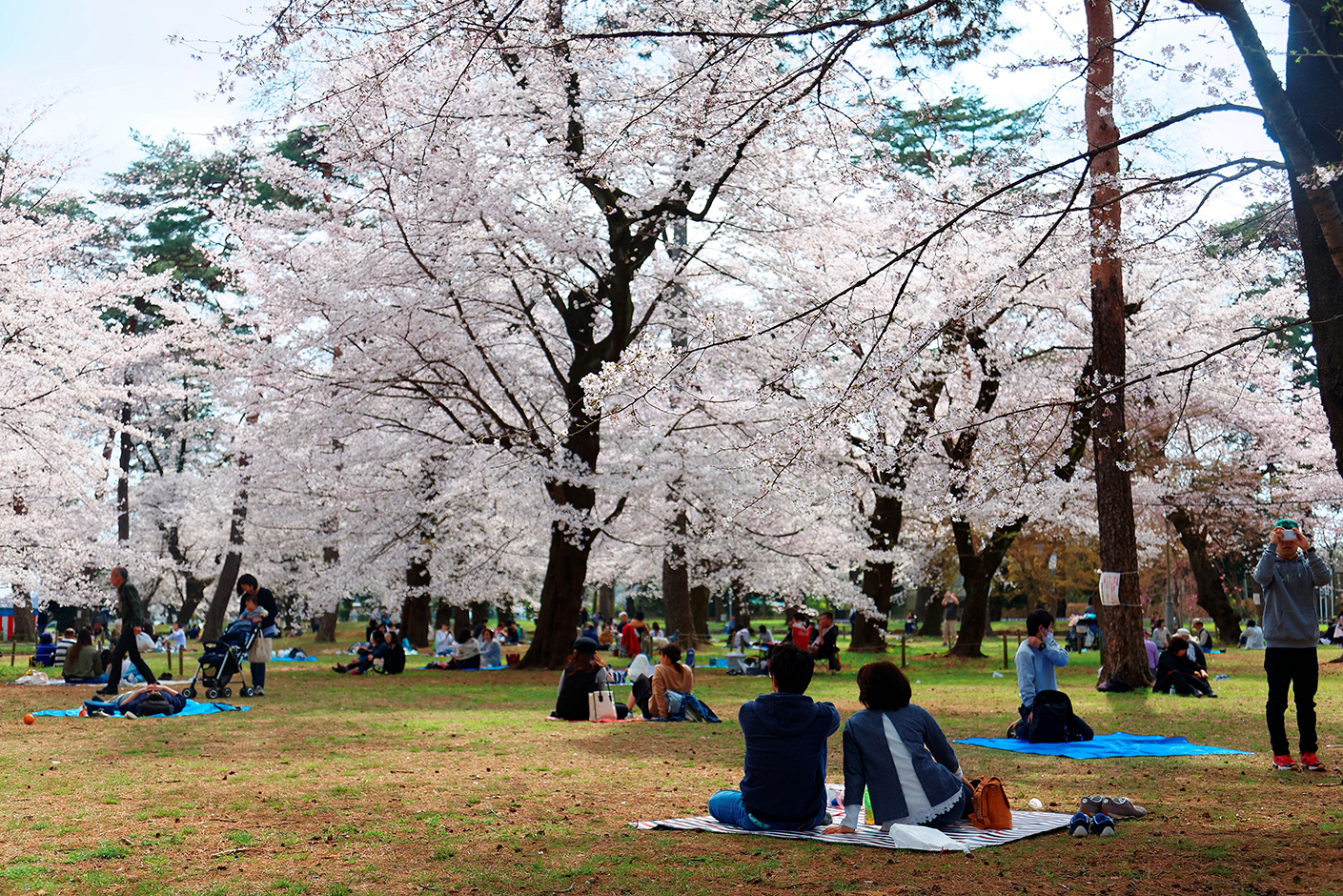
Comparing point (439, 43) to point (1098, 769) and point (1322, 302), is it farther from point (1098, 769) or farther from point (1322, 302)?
point (1098, 769)

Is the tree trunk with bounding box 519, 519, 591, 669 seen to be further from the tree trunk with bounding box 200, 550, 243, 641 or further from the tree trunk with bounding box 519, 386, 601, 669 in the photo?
the tree trunk with bounding box 200, 550, 243, 641

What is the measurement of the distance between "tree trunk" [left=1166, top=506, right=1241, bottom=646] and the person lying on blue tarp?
22402 mm

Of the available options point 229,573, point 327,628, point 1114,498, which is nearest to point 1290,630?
point 1114,498

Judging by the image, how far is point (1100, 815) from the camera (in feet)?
18.9

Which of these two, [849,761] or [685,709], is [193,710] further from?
[849,761]

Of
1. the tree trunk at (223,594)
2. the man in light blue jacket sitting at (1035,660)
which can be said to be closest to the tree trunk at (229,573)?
→ the tree trunk at (223,594)

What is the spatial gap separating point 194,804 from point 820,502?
17324mm

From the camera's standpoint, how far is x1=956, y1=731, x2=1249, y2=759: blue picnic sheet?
29.1 feet

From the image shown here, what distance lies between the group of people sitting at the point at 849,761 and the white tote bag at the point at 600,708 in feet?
19.1

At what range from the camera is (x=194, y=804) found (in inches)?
260

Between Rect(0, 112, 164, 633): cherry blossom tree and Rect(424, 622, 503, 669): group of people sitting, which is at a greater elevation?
Rect(0, 112, 164, 633): cherry blossom tree

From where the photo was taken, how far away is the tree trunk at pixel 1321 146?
6.09 meters

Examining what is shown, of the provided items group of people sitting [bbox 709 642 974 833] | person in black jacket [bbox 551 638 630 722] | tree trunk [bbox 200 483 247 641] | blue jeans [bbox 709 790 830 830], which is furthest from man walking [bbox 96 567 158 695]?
tree trunk [bbox 200 483 247 641]

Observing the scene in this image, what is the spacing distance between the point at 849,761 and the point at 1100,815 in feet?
4.21
